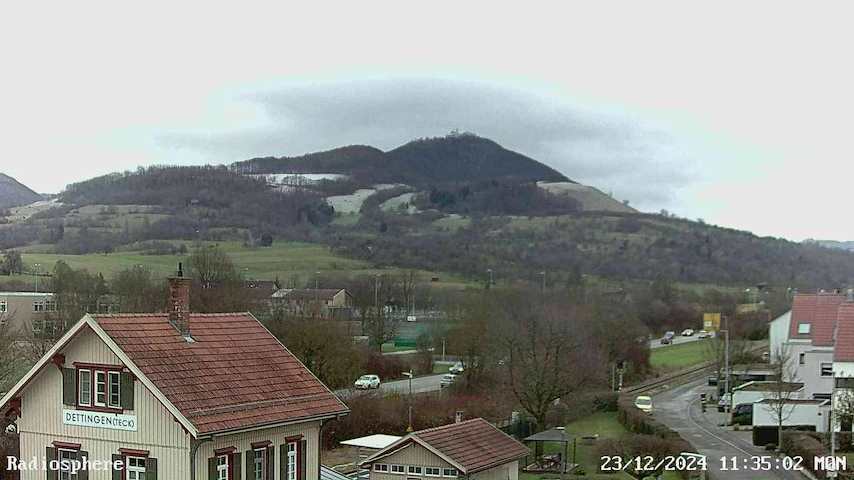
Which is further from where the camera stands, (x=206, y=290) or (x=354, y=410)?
(x=206, y=290)

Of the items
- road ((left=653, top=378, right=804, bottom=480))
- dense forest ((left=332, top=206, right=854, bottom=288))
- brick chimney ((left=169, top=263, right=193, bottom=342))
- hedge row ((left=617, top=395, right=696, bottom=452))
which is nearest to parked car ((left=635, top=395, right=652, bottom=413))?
hedge row ((left=617, top=395, right=696, bottom=452))

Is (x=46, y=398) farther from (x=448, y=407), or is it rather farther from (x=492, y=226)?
(x=492, y=226)

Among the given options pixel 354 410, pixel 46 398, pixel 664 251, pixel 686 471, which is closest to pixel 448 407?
pixel 354 410

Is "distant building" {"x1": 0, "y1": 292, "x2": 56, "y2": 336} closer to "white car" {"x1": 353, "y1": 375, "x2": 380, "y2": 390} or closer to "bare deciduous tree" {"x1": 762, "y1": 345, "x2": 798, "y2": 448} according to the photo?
"white car" {"x1": 353, "y1": 375, "x2": 380, "y2": 390}

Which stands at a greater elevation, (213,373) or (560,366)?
(213,373)

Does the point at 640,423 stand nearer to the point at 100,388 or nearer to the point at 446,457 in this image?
the point at 446,457

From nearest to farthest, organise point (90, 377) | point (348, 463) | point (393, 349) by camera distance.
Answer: point (90, 377) < point (348, 463) < point (393, 349)

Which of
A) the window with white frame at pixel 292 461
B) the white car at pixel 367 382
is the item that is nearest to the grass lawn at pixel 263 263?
the white car at pixel 367 382
